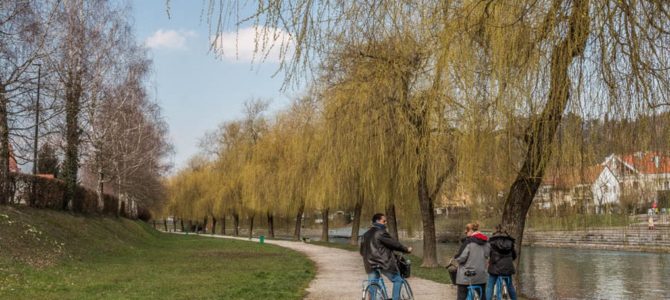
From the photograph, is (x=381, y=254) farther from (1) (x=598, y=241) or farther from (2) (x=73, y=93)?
(1) (x=598, y=241)

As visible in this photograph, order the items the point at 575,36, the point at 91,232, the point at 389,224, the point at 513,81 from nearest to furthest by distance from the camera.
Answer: the point at 575,36, the point at 513,81, the point at 91,232, the point at 389,224

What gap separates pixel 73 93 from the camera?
22312mm

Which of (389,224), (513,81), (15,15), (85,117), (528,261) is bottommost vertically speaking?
(528,261)

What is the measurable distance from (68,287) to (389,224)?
599 inches

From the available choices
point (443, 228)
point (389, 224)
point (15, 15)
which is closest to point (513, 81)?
point (15, 15)

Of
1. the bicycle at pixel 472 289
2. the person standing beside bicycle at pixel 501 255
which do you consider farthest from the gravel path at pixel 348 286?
the bicycle at pixel 472 289

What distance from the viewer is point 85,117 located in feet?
81.9

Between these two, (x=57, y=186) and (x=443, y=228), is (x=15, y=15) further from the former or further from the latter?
(x=443, y=228)

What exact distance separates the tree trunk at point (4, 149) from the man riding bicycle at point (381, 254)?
12145 millimetres

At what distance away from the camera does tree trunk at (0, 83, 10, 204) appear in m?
16.8

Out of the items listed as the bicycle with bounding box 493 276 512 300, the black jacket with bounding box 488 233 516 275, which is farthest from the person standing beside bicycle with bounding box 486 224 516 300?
the bicycle with bounding box 493 276 512 300

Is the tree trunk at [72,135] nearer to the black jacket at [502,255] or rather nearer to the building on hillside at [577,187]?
the black jacket at [502,255]

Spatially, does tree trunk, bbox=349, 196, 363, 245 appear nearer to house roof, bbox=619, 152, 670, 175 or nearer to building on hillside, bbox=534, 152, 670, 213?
building on hillside, bbox=534, 152, 670, 213

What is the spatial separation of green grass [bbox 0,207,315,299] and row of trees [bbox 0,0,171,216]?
241cm
